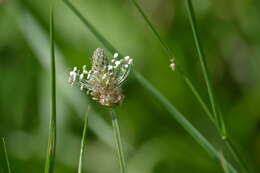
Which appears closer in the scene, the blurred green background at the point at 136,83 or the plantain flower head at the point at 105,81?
the plantain flower head at the point at 105,81

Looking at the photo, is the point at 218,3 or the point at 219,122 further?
the point at 218,3

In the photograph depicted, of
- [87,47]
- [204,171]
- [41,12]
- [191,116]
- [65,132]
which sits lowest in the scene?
[204,171]

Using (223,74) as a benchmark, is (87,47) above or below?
above

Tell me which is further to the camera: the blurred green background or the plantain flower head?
the blurred green background

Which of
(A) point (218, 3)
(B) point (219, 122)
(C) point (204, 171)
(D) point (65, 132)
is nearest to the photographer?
(B) point (219, 122)

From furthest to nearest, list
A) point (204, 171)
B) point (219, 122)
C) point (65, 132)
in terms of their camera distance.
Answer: point (65, 132)
point (204, 171)
point (219, 122)

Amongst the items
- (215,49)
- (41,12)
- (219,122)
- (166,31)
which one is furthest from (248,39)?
(219,122)

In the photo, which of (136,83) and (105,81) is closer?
(105,81)

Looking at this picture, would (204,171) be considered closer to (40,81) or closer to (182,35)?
(182,35)
